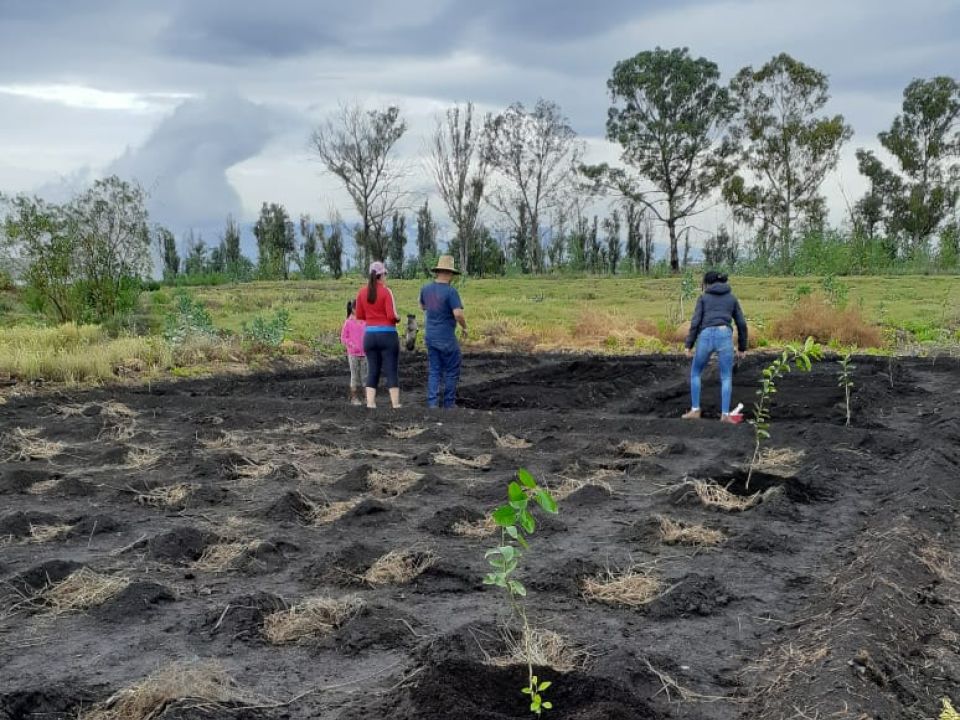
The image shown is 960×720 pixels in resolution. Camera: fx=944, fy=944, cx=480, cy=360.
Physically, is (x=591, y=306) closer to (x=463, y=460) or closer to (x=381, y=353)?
(x=381, y=353)

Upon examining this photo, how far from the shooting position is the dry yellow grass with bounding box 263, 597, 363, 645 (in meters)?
3.98

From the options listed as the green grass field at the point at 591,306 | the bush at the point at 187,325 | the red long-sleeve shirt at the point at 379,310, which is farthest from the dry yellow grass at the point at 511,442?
the green grass field at the point at 591,306

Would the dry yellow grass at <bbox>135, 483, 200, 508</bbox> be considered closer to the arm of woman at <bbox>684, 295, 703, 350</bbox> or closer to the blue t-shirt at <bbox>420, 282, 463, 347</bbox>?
the blue t-shirt at <bbox>420, 282, 463, 347</bbox>

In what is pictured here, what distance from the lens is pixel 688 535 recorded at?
529 centimetres

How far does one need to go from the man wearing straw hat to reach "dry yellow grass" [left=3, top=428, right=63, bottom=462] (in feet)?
11.6

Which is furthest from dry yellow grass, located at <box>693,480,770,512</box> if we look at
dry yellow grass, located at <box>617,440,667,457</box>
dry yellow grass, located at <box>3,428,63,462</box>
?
dry yellow grass, located at <box>3,428,63,462</box>

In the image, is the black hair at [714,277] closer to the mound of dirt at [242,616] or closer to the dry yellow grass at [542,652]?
the dry yellow grass at [542,652]

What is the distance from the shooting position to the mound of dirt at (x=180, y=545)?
5.10m

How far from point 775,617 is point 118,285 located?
15.7m

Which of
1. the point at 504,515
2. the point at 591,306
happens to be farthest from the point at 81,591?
the point at 591,306

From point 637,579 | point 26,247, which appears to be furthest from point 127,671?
point 26,247

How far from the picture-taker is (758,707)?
10.8ft

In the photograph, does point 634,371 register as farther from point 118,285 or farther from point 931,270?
point 931,270

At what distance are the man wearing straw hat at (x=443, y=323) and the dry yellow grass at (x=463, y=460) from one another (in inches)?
69.1
